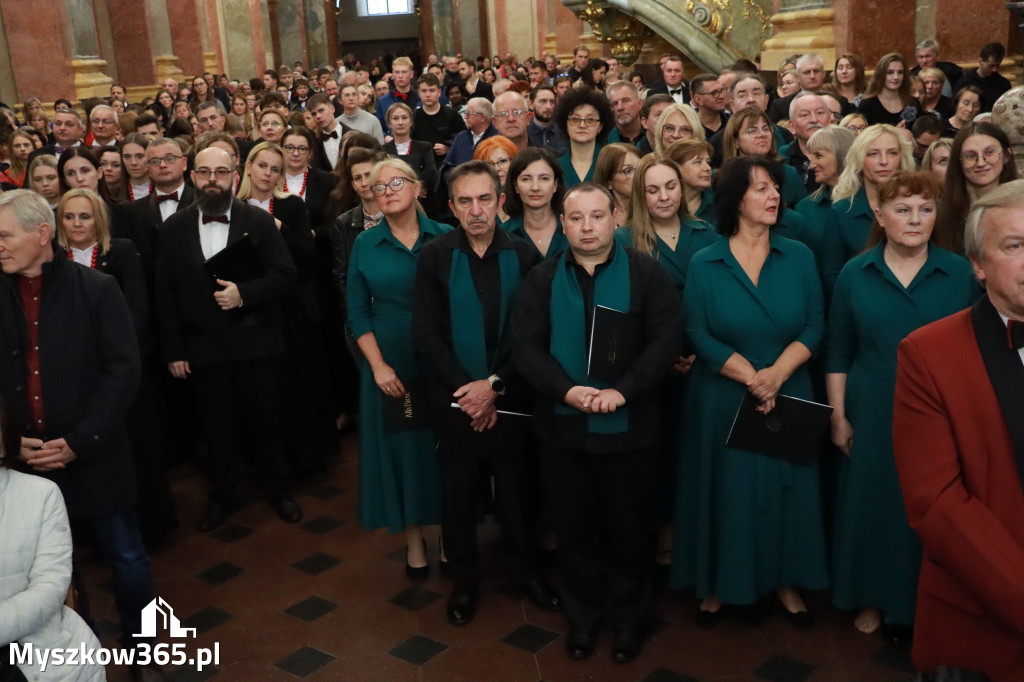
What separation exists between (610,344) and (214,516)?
112 inches

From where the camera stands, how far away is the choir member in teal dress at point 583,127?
20.9 feet

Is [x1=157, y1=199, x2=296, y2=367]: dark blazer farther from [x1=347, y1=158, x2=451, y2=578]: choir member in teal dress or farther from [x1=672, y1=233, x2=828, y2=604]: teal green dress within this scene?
[x1=672, y1=233, x2=828, y2=604]: teal green dress

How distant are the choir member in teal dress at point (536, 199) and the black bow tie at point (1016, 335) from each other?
256 cm

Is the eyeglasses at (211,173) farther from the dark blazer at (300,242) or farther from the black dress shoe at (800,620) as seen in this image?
the black dress shoe at (800,620)

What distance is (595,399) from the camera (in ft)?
13.0

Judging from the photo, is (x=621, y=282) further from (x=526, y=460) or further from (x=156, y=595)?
(x=156, y=595)

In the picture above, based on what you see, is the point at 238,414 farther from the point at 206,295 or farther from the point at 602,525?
the point at 602,525

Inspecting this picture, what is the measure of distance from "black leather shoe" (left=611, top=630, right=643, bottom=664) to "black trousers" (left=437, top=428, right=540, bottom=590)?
63 centimetres

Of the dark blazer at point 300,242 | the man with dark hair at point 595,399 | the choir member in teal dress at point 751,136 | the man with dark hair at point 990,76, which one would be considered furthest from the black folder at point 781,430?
the man with dark hair at point 990,76

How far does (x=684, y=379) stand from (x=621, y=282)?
0.80 m

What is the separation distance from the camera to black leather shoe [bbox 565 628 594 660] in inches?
166

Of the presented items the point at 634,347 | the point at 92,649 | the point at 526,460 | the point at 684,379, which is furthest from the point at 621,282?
the point at 92,649

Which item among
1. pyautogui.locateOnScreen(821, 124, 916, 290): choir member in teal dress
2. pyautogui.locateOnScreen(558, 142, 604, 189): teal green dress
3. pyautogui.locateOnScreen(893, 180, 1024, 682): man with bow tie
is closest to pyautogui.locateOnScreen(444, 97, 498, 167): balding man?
pyautogui.locateOnScreen(558, 142, 604, 189): teal green dress

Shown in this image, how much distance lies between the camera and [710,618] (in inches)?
175
